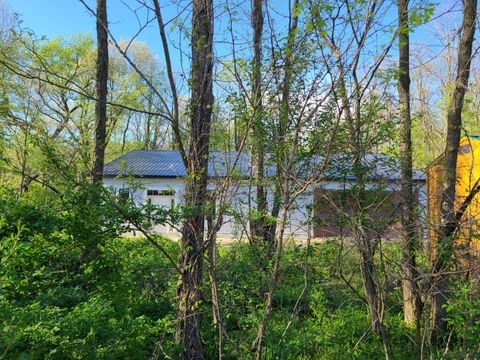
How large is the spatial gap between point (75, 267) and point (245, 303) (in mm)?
1911

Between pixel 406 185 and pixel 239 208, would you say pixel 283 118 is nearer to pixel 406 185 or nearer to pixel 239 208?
pixel 239 208

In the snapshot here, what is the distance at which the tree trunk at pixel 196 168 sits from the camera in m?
3.29

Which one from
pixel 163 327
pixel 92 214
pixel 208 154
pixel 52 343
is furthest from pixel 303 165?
pixel 52 343

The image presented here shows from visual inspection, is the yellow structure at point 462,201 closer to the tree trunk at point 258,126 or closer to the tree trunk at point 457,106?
the tree trunk at point 457,106

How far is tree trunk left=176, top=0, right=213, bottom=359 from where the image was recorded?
3287mm

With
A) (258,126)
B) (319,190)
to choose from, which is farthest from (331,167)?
(258,126)

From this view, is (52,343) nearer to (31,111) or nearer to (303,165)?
(303,165)

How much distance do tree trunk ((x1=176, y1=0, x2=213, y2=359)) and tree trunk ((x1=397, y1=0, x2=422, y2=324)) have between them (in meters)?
1.60

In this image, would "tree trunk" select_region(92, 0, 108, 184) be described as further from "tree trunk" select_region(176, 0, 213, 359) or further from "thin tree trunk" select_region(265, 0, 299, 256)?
"thin tree trunk" select_region(265, 0, 299, 256)

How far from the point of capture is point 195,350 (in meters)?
3.53

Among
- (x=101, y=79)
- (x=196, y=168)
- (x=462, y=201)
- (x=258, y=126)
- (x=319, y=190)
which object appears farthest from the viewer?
(x=101, y=79)

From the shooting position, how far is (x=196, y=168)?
3334mm

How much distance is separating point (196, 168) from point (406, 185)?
7.23 ft

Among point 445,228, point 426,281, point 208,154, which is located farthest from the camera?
point 445,228
